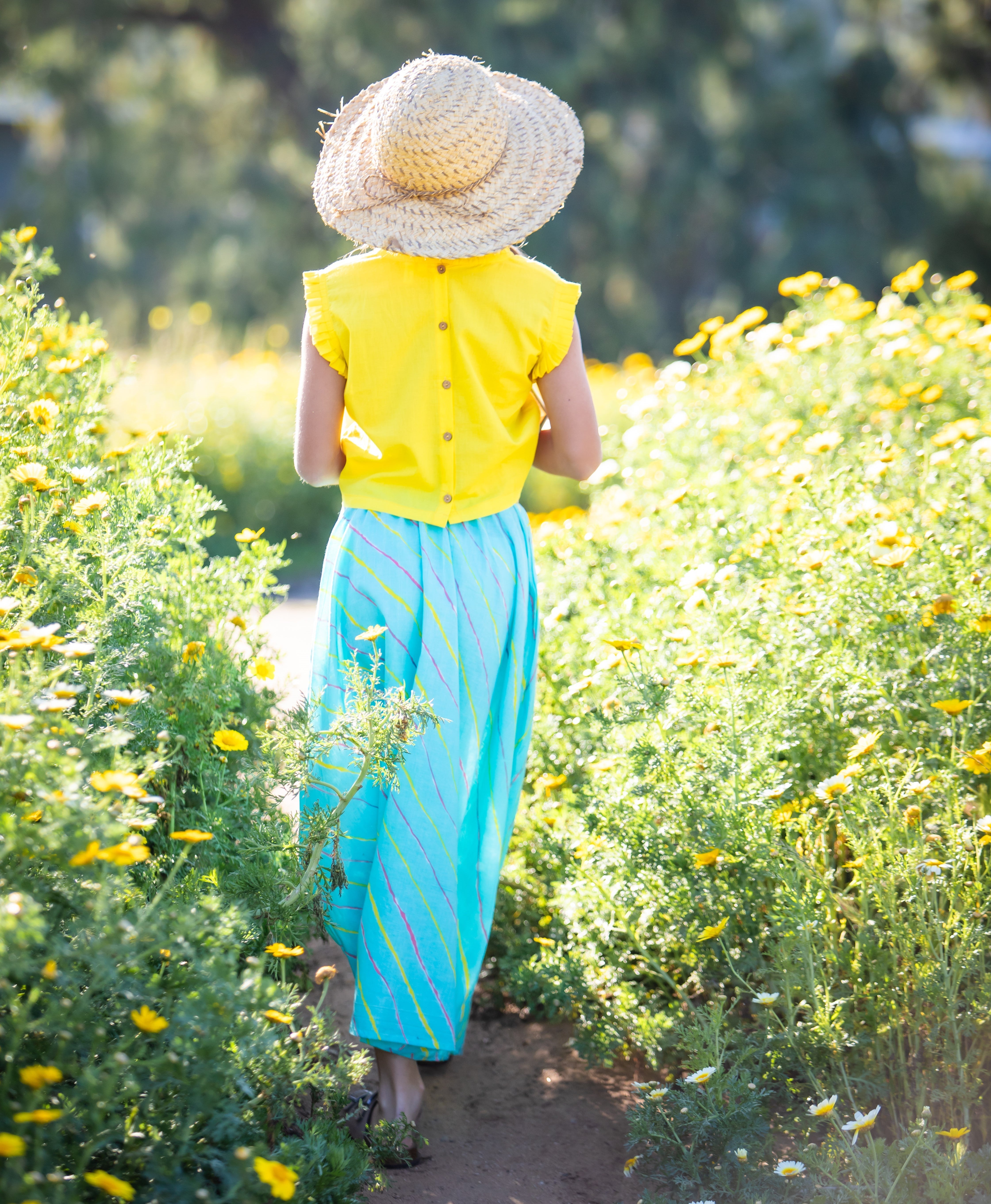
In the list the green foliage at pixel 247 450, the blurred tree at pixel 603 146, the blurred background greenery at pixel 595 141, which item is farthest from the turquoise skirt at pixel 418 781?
the blurred background greenery at pixel 595 141

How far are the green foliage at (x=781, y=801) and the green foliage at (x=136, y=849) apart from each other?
59 centimetres

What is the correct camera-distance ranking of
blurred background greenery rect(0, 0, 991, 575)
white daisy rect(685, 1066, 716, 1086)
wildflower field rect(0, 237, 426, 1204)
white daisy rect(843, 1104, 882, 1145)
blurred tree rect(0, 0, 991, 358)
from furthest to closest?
blurred tree rect(0, 0, 991, 358)
blurred background greenery rect(0, 0, 991, 575)
white daisy rect(685, 1066, 716, 1086)
white daisy rect(843, 1104, 882, 1145)
wildflower field rect(0, 237, 426, 1204)

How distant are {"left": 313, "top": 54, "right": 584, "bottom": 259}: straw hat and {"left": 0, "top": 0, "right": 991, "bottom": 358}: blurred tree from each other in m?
12.1

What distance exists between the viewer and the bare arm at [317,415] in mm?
1827

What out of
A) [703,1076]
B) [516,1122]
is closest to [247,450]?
[516,1122]

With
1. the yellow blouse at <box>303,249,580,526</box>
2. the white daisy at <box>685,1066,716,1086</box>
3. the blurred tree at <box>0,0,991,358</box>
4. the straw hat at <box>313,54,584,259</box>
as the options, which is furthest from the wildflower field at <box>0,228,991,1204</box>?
the blurred tree at <box>0,0,991,358</box>

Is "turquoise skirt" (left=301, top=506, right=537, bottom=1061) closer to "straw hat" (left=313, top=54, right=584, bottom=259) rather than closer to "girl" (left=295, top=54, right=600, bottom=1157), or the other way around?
"girl" (left=295, top=54, right=600, bottom=1157)

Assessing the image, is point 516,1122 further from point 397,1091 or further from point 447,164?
point 447,164

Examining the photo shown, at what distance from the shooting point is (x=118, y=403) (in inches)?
223

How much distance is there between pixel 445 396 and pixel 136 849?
3.07 ft

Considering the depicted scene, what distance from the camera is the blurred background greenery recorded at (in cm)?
1326

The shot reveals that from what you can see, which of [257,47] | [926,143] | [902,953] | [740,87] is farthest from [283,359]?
[926,143]

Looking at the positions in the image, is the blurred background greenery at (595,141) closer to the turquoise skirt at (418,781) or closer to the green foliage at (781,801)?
the green foliage at (781,801)

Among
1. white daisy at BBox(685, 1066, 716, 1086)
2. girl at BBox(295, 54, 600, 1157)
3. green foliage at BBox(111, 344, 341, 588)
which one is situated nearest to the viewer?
white daisy at BBox(685, 1066, 716, 1086)
